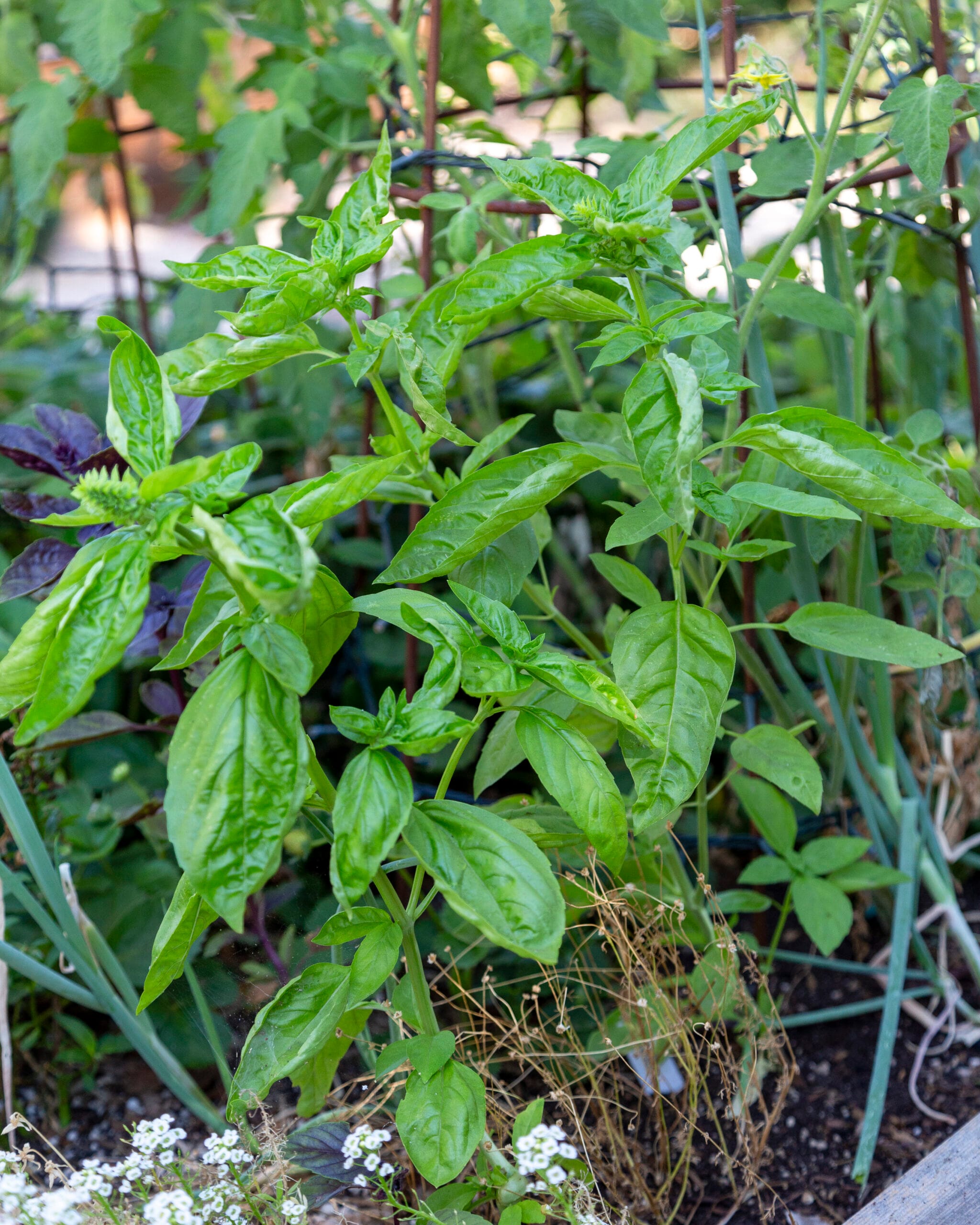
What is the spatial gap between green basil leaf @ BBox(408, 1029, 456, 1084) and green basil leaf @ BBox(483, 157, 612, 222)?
1.90 ft

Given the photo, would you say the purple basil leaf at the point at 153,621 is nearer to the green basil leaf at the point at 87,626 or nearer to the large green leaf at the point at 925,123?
the green basil leaf at the point at 87,626

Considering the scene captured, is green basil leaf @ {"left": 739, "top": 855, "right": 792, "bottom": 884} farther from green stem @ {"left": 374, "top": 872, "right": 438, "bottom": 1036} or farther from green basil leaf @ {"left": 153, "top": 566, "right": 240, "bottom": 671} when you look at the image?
green basil leaf @ {"left": 153, "top": 566, "right": 240, "bottom": 671}

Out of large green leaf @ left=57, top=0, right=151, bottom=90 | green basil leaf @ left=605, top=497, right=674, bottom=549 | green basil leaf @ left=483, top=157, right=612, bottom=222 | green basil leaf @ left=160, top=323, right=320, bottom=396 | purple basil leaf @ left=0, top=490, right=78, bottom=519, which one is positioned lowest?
purple basil leaf @ left=0, top=490, right=78, bottom=519

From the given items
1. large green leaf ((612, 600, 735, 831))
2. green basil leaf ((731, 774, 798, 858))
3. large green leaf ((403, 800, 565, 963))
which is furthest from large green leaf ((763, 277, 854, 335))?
large green leaf ((403, 800, 565, 963))

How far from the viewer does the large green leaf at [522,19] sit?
3.36ft

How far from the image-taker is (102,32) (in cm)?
119

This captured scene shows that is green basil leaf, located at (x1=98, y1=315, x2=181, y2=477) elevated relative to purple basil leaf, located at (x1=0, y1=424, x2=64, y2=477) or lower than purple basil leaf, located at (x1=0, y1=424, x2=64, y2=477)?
elevated

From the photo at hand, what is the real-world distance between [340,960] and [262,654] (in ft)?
1.14

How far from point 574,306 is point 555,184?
90 mm

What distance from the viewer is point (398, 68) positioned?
1410 mm

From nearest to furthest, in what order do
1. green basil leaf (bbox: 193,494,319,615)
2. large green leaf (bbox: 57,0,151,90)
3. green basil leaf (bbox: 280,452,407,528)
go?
green basil leaf (bbox: 193,494,319,615) → green basil leaf (bbox: 280,452,407,528) → large green leaf (bbox: 57,0,151,90)

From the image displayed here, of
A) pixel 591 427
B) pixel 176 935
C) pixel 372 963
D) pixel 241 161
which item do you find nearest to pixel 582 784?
pixel 372 963

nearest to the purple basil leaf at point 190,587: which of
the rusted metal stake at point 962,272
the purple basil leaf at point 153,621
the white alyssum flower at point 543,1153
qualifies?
the purple basil leaf at point 153,621

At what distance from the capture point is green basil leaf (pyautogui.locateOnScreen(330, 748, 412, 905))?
57cm
